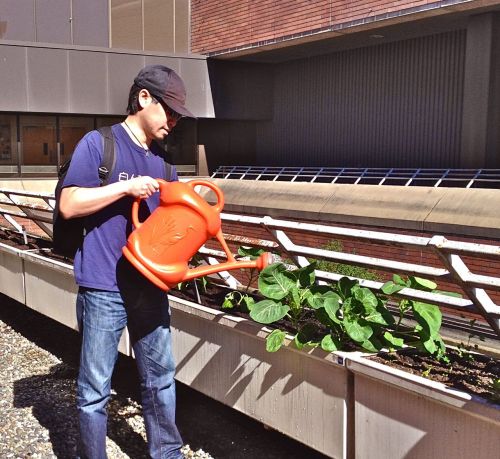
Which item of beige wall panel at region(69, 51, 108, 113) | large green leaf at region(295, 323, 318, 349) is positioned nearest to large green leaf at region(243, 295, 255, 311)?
large green leaf at region(295, 323, 318, 349)

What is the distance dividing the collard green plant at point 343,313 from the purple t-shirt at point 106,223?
2.76ft

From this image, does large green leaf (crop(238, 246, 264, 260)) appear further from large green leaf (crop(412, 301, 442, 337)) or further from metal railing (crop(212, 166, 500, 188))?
metal railing (crop(212, 166, 500, 188))

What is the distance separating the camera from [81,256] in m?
3.29

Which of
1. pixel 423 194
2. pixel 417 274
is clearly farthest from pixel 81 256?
pixel 423 194

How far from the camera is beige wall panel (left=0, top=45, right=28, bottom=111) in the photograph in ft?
70.4

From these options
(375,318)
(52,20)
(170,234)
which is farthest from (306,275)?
(52,20)

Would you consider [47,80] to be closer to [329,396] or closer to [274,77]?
[274,77]

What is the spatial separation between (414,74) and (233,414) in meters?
16.7

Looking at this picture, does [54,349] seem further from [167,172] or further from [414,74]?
[414,74]

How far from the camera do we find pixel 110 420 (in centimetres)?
483

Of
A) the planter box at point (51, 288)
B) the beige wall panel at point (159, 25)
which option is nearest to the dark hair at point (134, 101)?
the planter box at point (51, 288)

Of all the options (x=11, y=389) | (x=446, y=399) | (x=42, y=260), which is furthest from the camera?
(x=42, y=260)

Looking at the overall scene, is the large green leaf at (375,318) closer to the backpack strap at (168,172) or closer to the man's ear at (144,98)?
the backpack strap at (168,172)

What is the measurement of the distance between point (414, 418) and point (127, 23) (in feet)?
82.1
